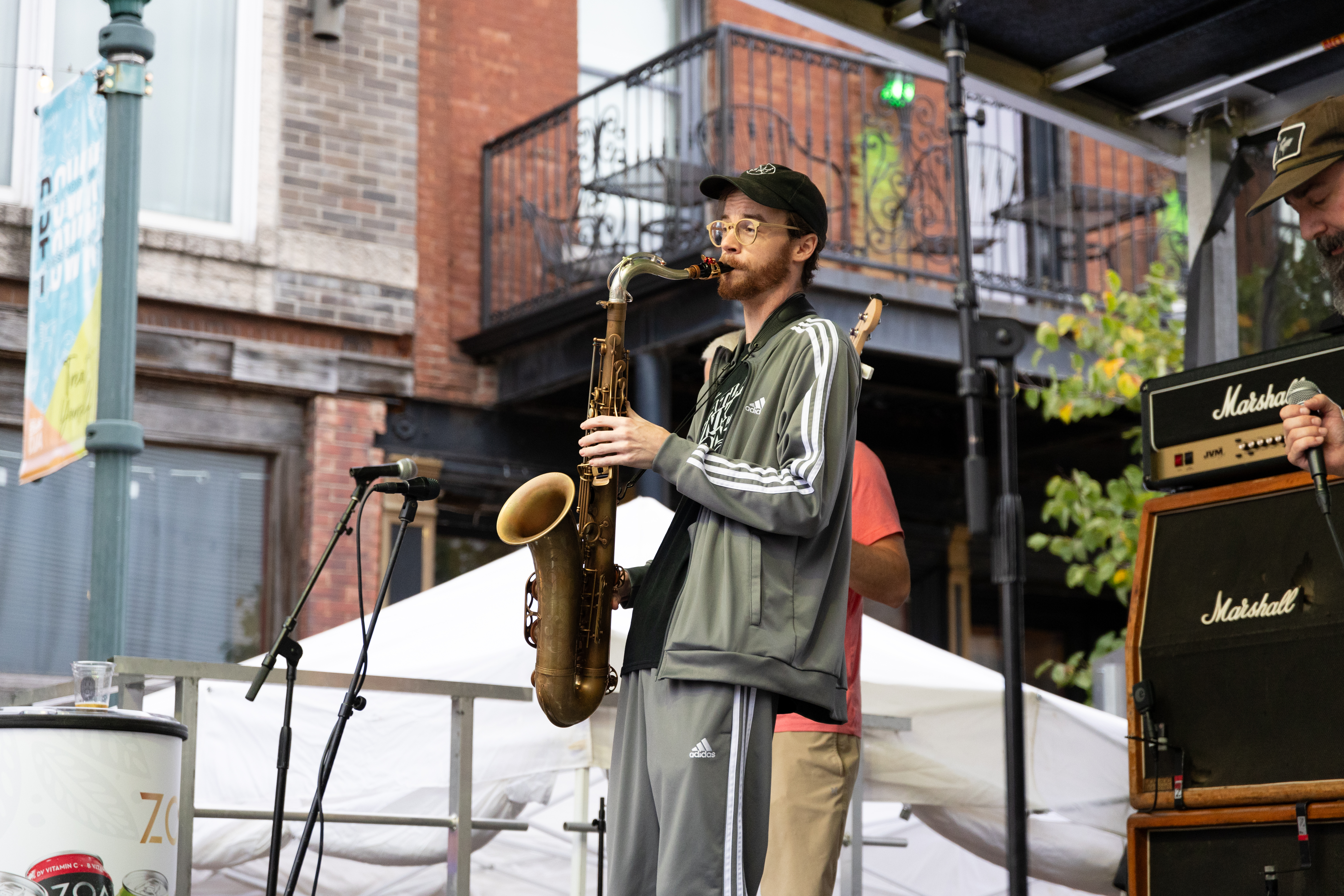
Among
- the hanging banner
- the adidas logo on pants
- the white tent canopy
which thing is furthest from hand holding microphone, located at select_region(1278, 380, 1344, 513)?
the hanging banner

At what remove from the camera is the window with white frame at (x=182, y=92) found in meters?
8.53

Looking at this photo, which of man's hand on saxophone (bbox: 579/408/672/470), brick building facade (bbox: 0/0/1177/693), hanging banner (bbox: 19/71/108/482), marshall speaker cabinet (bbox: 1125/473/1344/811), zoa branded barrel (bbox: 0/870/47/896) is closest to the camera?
man's hand on saxophone (bbox: 579/408/672/470)

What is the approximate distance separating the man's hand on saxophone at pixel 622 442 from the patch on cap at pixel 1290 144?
145 cm

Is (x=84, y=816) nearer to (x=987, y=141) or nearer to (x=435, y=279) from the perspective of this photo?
(x=435, y=279)

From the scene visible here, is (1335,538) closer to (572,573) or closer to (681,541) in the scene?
(681,541)

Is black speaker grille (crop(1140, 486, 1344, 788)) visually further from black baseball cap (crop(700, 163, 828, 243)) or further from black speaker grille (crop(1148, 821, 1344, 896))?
black baseball cap (crop(700, 163, 828, 243))

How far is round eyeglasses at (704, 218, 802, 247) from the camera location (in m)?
3.13

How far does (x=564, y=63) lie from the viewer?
1029 cm

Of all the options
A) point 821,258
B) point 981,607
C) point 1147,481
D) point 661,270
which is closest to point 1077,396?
point 821,258

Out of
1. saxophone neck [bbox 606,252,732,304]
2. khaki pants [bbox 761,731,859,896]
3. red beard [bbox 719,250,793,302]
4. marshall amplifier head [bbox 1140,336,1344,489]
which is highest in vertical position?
saxophone neck [bbox 606,252,732,304]

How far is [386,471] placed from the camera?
12.6 feet

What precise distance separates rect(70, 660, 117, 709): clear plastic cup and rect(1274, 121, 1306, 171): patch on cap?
9.16 ft

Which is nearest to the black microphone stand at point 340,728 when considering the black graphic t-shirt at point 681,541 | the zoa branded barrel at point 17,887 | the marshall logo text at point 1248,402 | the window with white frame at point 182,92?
the zoa branded barrel at point 17,887

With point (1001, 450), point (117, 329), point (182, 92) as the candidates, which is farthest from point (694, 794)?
point (182, 92)
